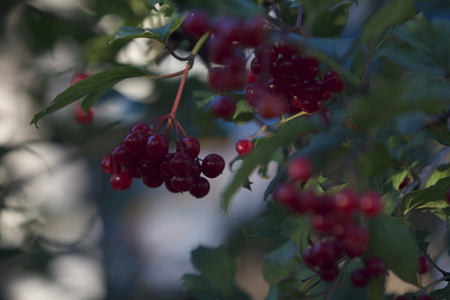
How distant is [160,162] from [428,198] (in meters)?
0.39

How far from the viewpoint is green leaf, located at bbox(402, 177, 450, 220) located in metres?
0.73

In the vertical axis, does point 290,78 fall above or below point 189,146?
above

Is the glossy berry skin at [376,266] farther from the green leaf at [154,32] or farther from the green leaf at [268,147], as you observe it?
the green leaf at [154,32]

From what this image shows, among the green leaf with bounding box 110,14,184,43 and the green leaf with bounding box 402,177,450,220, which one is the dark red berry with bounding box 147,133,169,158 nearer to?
the green leaf with bounding box 110,14,184,43

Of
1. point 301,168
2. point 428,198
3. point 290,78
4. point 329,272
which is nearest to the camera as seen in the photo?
point 301,168

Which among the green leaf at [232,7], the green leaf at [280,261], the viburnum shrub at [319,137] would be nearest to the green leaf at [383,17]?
the viburnum shrub at [319,137]

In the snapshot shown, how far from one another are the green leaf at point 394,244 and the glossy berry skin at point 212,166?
0.99 ft

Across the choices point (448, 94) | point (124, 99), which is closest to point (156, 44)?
point (124, 99)

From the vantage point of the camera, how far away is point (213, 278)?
848 mm

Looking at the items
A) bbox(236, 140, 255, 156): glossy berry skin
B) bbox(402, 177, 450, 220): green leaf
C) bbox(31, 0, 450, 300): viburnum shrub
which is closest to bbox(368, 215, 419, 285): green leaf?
bbox(31, 0, 450, 300): viburnum shrub

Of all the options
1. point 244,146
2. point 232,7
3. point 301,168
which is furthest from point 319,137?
point 244,146

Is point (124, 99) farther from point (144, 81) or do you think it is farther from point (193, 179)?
point (193, 179)

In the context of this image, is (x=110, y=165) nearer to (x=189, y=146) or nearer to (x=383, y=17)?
(x=189, y=146)

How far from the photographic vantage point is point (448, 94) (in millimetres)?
384
